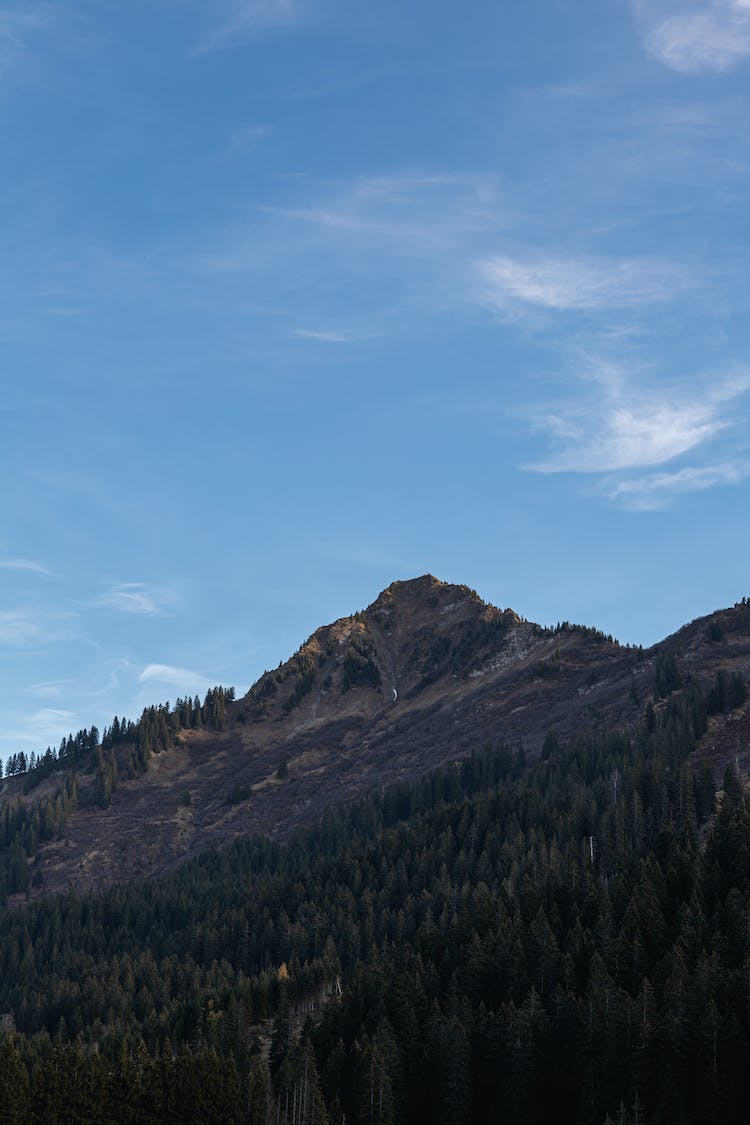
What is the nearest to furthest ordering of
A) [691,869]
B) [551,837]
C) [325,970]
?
[691,869]
[325,970]
[551,837]

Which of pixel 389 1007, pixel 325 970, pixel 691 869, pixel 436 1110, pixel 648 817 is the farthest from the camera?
pixel 648 817

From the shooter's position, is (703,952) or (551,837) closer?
(703,952)

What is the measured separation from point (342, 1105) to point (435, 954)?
112 feet

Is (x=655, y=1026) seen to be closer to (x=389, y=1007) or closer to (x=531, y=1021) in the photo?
(x=531, y=1021)

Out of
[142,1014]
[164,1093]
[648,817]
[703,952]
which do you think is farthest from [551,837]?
[164,1093]

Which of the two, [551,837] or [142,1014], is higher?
[551,837]

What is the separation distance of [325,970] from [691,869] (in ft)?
164

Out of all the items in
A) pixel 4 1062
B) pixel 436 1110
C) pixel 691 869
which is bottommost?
pixel 436 1110

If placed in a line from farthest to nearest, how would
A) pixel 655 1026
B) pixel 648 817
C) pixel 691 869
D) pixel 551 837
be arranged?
pixel 551 837 → pixel 648 817 → pixel 691 869 → pixel 655 1026

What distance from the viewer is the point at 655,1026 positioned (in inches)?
4163

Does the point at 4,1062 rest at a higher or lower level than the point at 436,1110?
higher

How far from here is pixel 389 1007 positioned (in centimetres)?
12888

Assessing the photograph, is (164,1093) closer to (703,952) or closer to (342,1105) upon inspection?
(342,1105)

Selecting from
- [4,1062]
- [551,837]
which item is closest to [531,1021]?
[4,1062]
